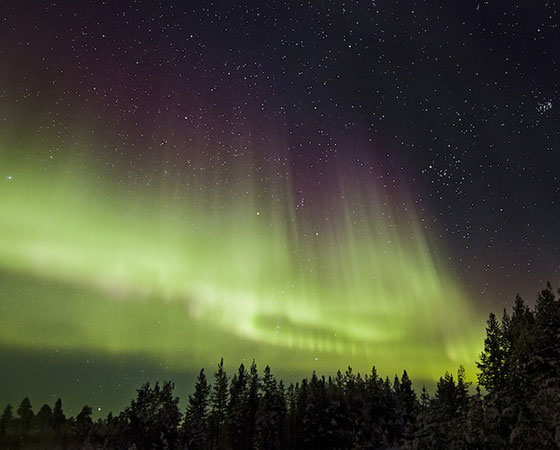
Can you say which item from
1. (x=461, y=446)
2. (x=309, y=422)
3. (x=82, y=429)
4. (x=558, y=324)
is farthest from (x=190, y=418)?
(x=558, y=324)

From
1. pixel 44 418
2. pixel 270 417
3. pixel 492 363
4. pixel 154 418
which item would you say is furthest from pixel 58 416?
pixel 492 363

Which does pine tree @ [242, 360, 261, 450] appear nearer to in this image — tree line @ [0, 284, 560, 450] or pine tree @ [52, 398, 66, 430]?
tree line @ [0, 284, 560, 450]

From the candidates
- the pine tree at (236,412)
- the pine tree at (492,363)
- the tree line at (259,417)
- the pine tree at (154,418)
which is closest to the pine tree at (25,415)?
the tree line at (259,417)

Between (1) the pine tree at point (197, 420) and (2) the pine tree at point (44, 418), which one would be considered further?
(2) the pine tree at point (44, 418)

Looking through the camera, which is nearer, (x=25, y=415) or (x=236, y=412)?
(x=236, y=412)

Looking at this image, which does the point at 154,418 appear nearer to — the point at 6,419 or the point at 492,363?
the point at 6,419

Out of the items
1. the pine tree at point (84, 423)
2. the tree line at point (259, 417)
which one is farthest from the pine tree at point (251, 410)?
the pine tree at point (84, 423)

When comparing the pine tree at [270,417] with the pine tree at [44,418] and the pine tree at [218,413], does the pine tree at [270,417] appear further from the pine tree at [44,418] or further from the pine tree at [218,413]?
the pine tree at [44,418]

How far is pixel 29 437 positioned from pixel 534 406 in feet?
338

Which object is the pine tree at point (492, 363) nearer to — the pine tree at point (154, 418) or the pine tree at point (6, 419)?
the pine tree at point (154, 418)

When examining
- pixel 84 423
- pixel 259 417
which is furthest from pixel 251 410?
pixel 84 423

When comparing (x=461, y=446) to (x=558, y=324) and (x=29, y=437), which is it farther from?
(x=29, y=437)

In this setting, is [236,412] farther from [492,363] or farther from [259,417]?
[492,363]

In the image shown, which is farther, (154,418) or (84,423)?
(84,423)
